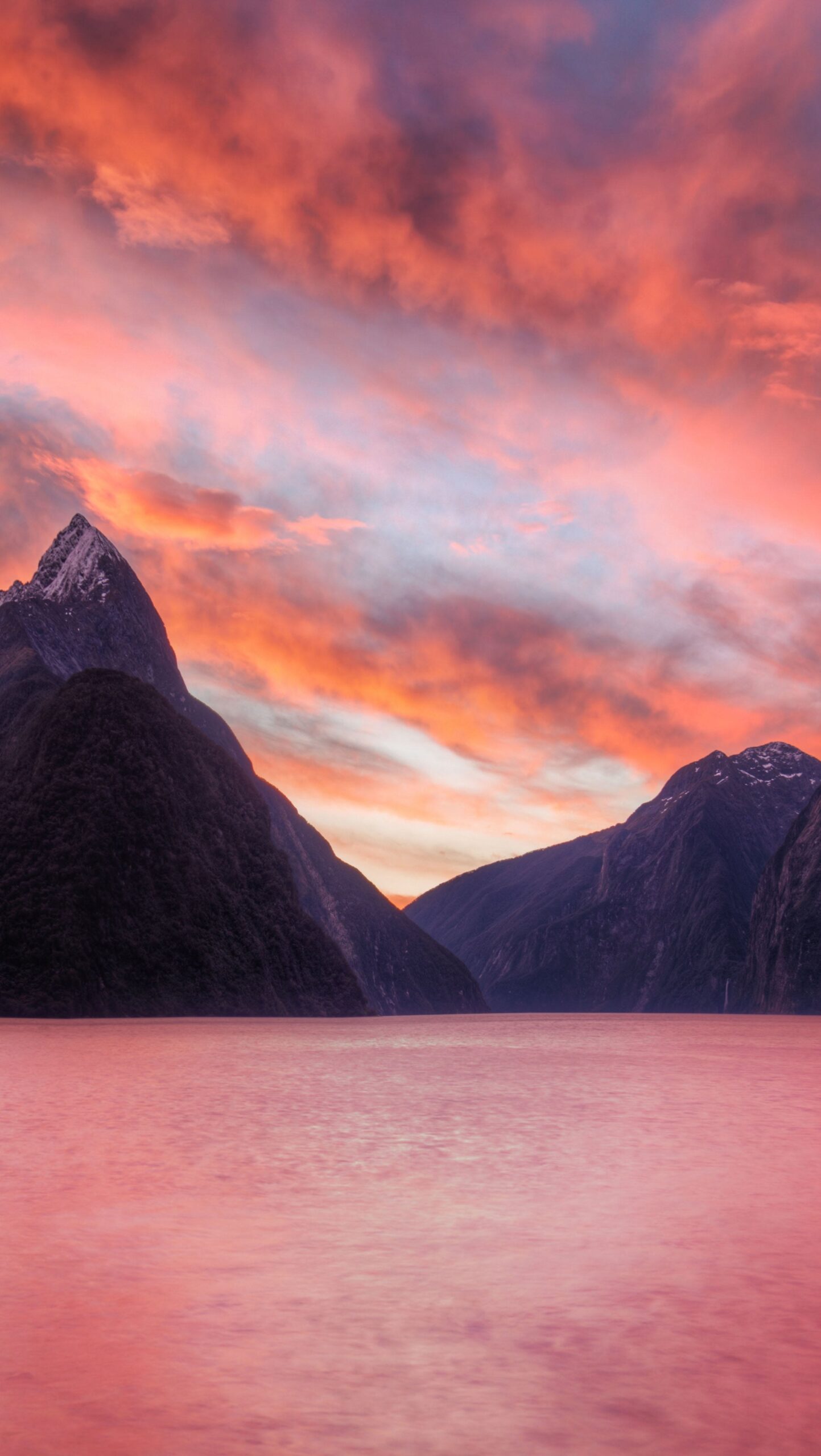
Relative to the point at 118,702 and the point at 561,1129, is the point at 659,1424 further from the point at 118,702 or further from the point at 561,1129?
the point at 118,702

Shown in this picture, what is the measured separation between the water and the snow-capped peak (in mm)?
149771

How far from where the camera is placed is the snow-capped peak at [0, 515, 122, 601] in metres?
165

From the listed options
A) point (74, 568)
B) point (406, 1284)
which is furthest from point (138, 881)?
point (406, 1284)

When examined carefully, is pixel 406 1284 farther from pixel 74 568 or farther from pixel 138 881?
pixel 74 568

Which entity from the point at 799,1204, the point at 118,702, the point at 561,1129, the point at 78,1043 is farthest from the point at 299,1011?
the point at 799,1204

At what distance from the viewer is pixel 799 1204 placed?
12.4 m

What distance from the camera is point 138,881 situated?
4345 inches

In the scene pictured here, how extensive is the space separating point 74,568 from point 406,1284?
6597 inches

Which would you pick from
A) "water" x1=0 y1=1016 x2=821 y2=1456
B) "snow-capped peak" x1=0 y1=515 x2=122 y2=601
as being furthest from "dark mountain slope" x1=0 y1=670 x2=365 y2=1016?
"water" x1=0 y1=1016 x2=821 y2=1456

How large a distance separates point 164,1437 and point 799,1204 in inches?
332

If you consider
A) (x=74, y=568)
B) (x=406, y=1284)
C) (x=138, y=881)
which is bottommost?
(x=406, y=1284)

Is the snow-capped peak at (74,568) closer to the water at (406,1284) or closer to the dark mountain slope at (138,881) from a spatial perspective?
the dark mountain slope at (138,881)

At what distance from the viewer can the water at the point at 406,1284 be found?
5.92m

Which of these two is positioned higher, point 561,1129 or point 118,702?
point 118,702
